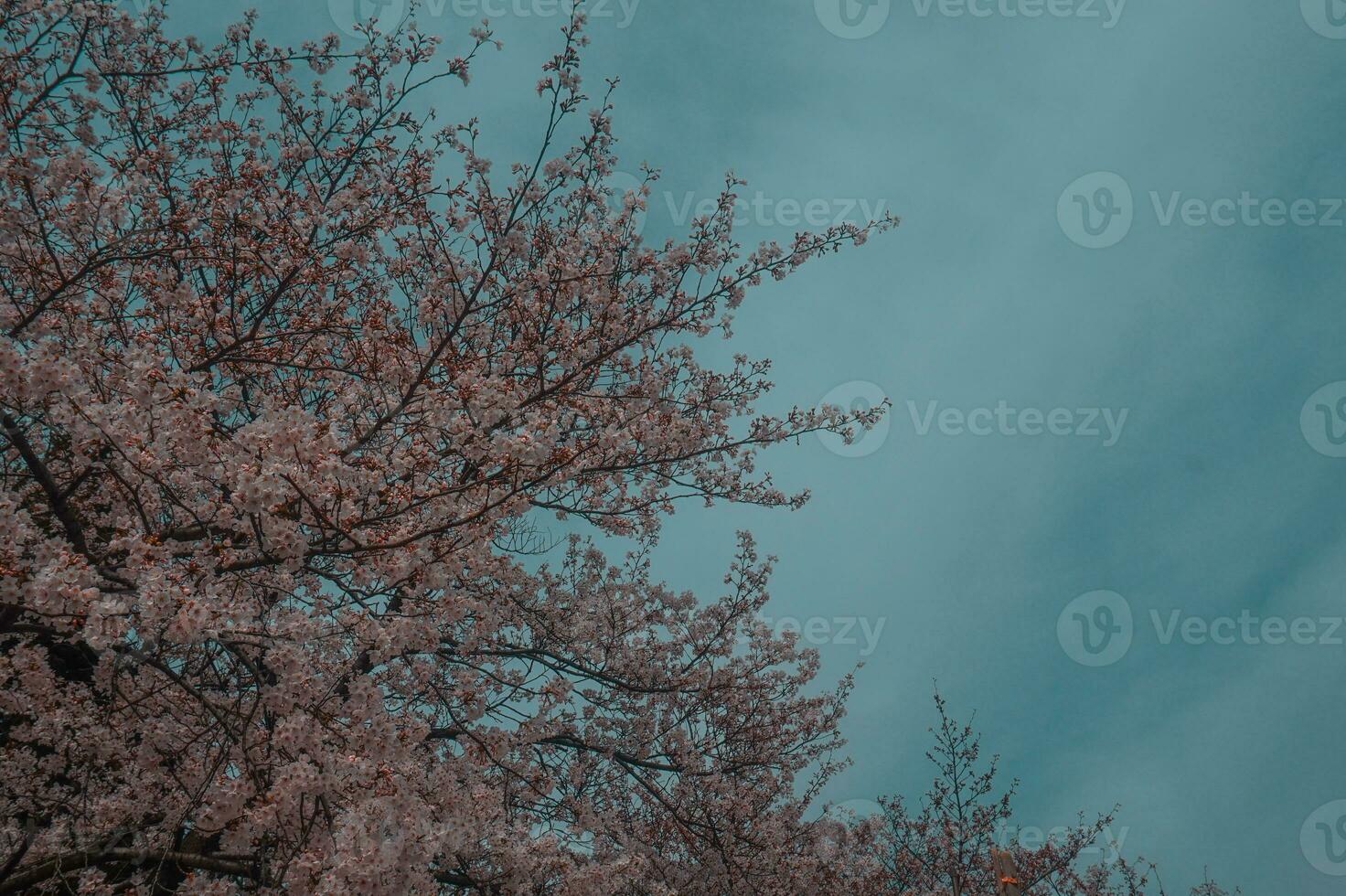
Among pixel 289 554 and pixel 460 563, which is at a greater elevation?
pixel 460 563

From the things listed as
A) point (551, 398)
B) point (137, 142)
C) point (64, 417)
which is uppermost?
point (137, 142)

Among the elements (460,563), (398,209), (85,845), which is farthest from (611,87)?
(85,845)

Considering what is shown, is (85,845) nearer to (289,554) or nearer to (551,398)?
(289,554)

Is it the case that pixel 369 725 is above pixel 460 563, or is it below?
below

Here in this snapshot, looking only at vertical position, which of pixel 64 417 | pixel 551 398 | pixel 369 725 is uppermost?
pixel 551 398

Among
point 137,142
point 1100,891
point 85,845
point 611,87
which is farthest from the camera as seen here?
point 1100,891

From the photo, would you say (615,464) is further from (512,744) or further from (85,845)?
(85,845)

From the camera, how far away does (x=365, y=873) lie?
153 inches

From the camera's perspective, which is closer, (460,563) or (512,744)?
(460,563)

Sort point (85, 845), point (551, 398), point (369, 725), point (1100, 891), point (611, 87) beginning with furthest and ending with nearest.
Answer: point (1100, 891) < point (611, 87) < point (551, 398) < point (85, 845) < point (369, 725)

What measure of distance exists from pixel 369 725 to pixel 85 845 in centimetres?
199

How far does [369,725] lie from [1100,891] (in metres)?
19.0

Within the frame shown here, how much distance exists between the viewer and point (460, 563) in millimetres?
4828

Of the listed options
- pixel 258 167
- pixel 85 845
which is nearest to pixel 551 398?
pixel 258 167
